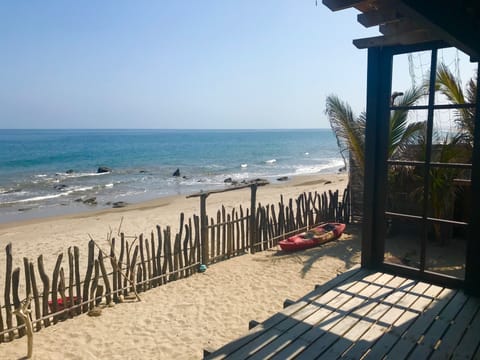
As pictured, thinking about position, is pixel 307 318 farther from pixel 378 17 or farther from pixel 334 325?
pixel 378 17

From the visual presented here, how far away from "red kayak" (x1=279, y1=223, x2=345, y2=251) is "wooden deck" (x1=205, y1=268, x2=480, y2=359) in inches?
157

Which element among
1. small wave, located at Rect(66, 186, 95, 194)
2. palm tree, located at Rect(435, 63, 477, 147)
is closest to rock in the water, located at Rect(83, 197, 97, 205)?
small wave, located at Rect(66, 186, 95, 194)

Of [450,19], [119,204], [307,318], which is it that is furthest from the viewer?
[119,204]

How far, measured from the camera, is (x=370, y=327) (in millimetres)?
2906

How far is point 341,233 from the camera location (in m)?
8.58

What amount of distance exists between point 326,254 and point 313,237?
2.09 ft

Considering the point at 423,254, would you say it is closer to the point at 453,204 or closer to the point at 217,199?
the point at 453,204

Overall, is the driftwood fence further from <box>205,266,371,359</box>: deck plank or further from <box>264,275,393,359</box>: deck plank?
<box>264,275,393,359</box>: deck plank

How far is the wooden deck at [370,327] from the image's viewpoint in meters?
2.59

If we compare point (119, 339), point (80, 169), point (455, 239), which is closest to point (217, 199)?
point (455, 239)

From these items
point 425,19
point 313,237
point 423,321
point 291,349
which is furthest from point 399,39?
point 313,237

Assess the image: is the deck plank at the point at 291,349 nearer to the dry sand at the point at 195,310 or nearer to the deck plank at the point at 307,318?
the deck plank at the point at 307,318

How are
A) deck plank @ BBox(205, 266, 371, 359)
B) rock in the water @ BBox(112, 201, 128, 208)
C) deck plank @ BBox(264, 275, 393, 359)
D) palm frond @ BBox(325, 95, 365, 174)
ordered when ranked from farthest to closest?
rock in the water @ BBox(112, 201, 128, 208) < palm frond @ BBox(325, 95, 365, 174) < deck plank @ BBox(205, 266, 371, 359) < deck plank @ BBox(264, 275, 393, 359)

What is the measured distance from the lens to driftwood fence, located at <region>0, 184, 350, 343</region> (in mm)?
4832
